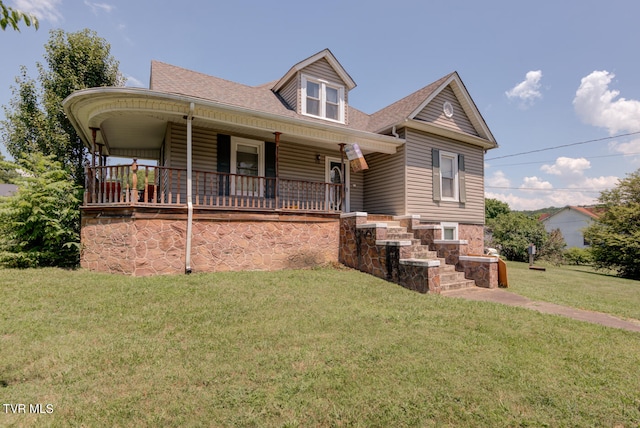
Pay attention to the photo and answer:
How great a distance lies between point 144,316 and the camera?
435 cm

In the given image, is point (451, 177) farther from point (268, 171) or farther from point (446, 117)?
point (268, 171)

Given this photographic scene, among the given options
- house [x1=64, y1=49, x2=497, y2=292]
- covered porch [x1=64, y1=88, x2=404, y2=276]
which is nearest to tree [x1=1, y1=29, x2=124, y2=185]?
house [x1=64, y1=49, x2=497, y2=292]

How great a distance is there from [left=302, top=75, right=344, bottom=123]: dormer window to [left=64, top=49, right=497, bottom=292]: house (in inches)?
1.4

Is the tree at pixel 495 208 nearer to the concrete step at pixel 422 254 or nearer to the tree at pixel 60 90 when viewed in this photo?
the concrete step at pixel 422 254

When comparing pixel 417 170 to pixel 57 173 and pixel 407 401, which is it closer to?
pixel 407 401

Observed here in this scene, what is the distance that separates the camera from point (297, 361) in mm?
3209

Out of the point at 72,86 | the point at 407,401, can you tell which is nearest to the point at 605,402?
the point at 407,401

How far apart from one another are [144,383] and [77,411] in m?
0.49

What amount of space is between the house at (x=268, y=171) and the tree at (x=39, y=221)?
0.64 metres

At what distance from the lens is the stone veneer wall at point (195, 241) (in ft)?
21.1

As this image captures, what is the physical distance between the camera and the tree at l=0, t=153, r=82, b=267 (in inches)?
267

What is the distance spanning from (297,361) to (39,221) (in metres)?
7.27

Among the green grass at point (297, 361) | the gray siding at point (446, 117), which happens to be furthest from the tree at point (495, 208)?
the green grass at point (297, 361)

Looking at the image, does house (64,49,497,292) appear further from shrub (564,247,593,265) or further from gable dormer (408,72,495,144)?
shrub (564,247,593,265)
